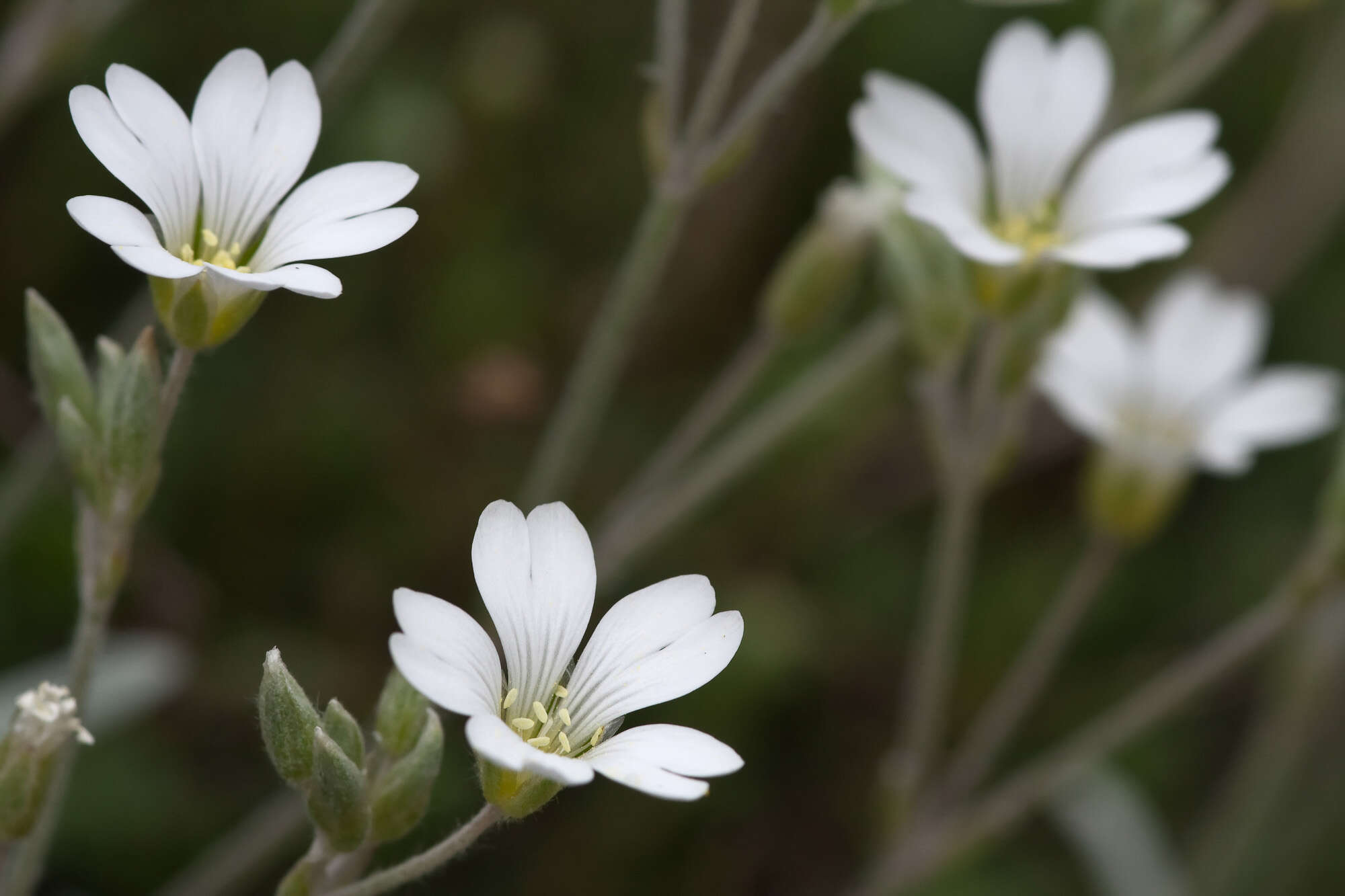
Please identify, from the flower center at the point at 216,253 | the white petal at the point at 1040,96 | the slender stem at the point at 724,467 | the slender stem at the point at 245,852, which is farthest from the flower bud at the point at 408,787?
the white petal at the point at 1040,96

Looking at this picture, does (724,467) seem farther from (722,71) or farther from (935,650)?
(722,71)

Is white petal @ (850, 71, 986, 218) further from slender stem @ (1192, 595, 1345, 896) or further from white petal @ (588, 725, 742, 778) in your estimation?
slender stem @ (1192, 595, 1345, 896)

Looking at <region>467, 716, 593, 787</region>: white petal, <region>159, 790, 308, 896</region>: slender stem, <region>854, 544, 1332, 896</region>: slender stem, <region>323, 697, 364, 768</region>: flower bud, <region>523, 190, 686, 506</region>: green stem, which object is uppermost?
<region>523, 190, 686, 506</region>: green stem

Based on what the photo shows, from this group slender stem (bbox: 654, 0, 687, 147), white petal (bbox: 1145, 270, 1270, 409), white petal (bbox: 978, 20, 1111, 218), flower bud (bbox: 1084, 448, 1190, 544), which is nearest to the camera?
slender stem (bbox: 654, 0, 687, 147)

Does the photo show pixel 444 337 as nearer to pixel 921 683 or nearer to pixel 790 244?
pixel 790 244

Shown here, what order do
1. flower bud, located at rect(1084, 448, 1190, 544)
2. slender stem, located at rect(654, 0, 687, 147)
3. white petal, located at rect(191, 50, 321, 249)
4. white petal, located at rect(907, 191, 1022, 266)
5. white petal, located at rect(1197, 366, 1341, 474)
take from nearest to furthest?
white petal, located at rect(191, 50, 321, 249) → white petal, located at rect(907, 191, 1022, 266) → slender stem, located at rect(654, 0, 687, 147) → flower bud, located at rect(1084, 448, 1190, 544) → white petal, located at rect(1197, 366, 1341, 474)

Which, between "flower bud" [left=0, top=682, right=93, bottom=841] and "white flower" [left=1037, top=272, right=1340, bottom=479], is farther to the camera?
"white flower" [left=1037, top=272, right=1340, bottom=479]

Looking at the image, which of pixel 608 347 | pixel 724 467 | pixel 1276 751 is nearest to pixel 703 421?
pixel 724 467

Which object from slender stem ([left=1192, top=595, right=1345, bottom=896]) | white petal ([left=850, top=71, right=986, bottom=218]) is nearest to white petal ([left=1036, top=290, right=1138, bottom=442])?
white petal ([left=850, top=71, right=986, bottom=218])

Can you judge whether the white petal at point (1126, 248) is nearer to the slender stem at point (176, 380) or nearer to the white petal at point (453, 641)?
the white petal at point (453, 641)

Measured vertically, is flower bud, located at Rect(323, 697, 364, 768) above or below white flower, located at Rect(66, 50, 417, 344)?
below
